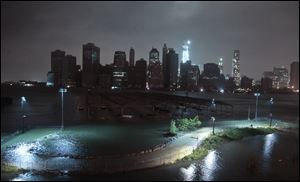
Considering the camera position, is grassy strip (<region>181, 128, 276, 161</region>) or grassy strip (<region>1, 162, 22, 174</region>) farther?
grassy strip (<region>181, 128, 276, 161</region>)

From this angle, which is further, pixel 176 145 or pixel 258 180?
pixel 176 145

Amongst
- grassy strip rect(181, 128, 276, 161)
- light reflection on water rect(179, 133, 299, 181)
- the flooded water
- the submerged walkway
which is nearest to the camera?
the flooded water

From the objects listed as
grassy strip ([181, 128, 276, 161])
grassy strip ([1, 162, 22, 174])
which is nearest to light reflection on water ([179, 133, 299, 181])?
grassy strip ([181, 128, 276, 161])

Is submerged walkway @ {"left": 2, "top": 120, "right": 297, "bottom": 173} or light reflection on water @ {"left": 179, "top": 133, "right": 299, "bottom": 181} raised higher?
submerged walkway @ {"left": 2, "top": 120, "right": 297, "bottom": 173}

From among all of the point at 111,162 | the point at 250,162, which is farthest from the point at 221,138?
the point at 111,162

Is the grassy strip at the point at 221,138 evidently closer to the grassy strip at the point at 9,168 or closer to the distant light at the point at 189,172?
the distant light at the point at 189,172

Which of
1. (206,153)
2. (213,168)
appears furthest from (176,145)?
(213,168)

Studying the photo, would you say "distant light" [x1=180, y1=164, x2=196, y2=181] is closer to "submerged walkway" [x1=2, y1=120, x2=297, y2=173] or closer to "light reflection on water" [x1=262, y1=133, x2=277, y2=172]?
"submerged walkway" [x1=2, y1=120, x2=297, y2=173]

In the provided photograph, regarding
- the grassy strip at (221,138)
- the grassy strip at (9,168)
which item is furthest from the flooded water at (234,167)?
the grassy strip at (9,168)

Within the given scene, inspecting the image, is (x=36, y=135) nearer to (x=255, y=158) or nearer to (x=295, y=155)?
(x=255, y=158)
